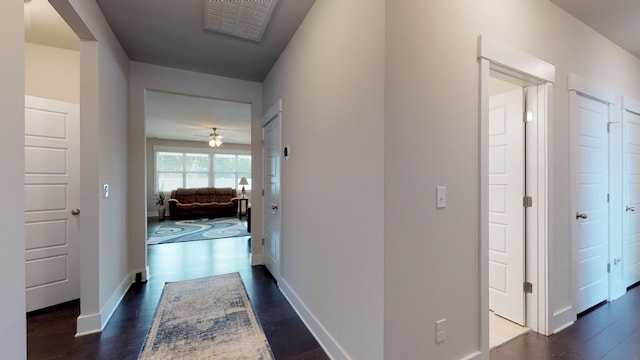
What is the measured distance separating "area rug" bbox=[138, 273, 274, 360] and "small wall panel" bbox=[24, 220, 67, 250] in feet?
3.63

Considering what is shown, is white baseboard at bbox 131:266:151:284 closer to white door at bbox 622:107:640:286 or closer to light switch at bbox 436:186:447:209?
light switch at bbox 436:186:447:209

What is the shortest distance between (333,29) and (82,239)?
98.7 inches

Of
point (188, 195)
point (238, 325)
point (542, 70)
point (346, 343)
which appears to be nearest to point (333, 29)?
point (542, 70)

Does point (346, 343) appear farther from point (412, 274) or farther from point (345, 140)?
point (345, 140)

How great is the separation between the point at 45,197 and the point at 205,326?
6.40 feet

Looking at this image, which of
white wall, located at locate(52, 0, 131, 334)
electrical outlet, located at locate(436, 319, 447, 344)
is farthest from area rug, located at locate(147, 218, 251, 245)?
electrical outlet, located at locate(436, 319, 447, 344)

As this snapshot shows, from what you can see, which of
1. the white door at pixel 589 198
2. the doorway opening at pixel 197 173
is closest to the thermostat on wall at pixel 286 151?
the white door at pixel 589 198

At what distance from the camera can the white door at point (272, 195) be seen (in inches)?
120

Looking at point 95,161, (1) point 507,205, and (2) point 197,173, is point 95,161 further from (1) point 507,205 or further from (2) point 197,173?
(2) point 197,173

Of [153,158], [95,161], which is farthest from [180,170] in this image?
[95,161]

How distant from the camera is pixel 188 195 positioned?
8.27 metres

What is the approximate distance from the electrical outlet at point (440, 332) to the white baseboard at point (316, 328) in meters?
0.55

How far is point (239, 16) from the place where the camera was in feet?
7.26

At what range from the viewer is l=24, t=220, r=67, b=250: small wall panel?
235 cm
